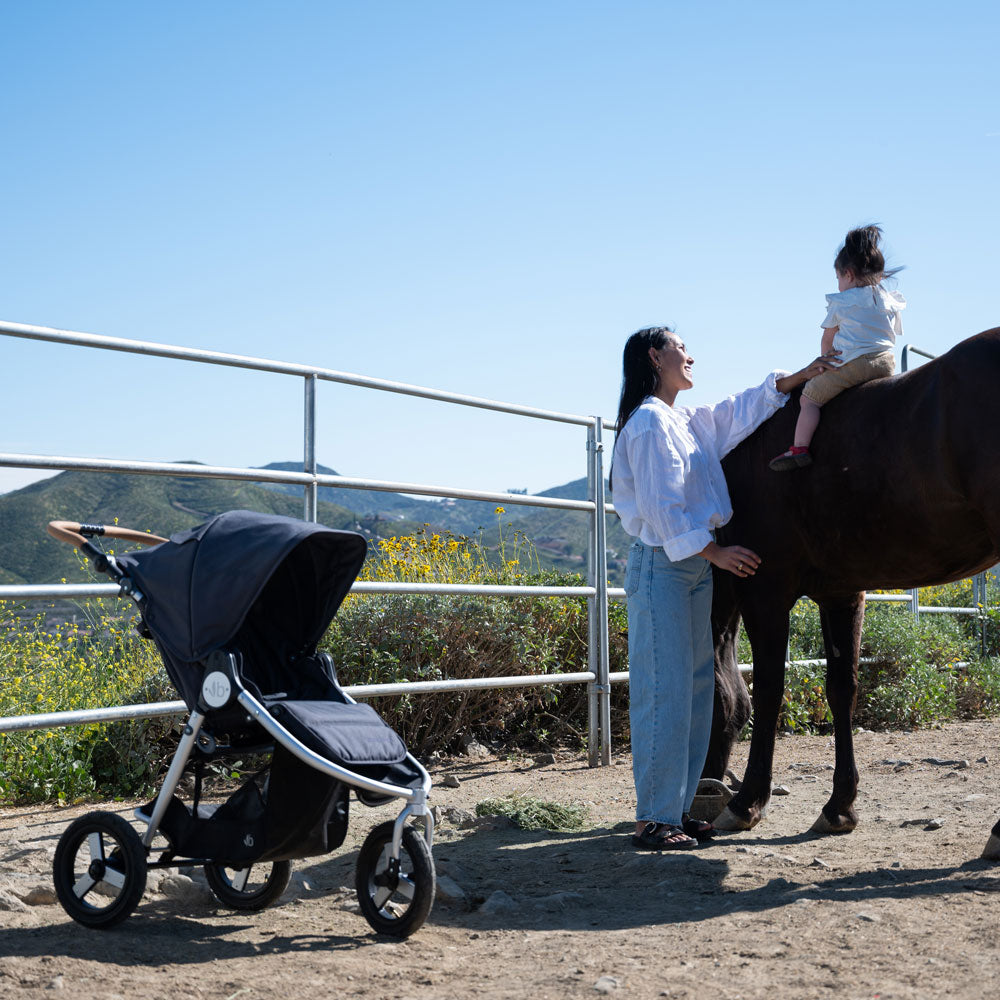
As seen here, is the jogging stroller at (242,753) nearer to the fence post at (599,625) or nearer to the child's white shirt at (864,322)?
the child's white shirt at (864,322)

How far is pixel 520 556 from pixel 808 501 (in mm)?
3701

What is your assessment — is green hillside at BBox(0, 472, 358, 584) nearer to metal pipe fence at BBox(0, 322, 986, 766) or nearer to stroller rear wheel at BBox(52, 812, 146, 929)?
metal pipe fence at BBox(0, 322, 986, 766)

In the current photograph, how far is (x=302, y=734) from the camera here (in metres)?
2.78

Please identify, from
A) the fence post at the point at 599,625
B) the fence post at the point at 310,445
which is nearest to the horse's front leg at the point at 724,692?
the fence post at the point at 599,625

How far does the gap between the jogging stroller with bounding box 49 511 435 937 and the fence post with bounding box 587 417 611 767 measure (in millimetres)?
3017

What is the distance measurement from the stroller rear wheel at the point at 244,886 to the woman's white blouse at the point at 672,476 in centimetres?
163

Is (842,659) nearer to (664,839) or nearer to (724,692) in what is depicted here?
(724,692)

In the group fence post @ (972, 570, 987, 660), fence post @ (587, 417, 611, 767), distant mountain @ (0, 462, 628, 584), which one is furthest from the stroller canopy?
distant mountain @ (0, 462, 628, 584)

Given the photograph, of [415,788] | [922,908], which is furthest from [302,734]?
[922,908]

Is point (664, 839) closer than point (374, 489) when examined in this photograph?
Yes

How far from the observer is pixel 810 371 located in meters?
4.25

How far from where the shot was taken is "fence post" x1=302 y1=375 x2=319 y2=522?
4746 mm

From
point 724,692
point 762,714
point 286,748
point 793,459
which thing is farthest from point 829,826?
point 286,748

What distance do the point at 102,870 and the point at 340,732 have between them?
78 centimetres
